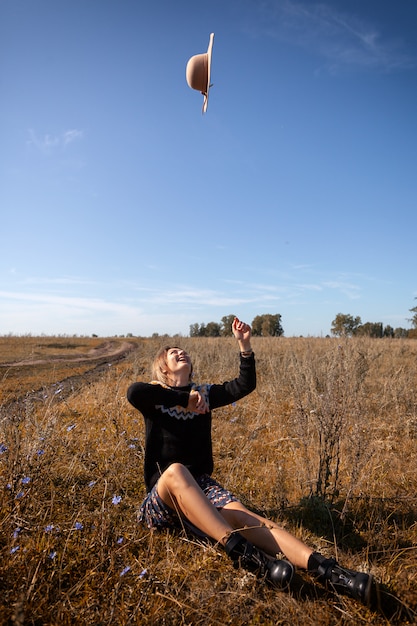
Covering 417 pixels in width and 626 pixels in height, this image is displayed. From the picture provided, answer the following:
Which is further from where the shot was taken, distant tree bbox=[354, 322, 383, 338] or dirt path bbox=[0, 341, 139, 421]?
distant tree bbox=[354, 322, 383, 338]

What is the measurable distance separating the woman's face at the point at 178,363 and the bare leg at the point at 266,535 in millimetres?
825

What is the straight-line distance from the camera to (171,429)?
2518 millimetres

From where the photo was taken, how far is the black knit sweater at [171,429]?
241 centimetres

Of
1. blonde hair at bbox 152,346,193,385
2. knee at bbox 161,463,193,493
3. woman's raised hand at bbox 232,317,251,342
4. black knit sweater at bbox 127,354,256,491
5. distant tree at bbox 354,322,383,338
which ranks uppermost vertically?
distant tree at bbox 354,322,383,338

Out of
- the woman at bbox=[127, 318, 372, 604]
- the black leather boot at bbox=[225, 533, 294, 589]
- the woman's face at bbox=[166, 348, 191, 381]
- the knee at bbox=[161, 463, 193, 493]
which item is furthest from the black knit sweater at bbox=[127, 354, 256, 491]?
the black leather boot at bbox=[225, 533, 294, 589]

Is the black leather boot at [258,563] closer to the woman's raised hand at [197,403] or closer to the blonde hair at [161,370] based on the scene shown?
the woman's raised hand at [197,403]

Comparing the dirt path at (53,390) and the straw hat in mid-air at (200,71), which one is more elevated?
the straw hat in mid-air at (200,71)

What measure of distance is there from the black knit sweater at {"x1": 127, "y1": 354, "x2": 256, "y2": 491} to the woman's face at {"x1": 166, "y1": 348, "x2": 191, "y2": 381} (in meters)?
0.12

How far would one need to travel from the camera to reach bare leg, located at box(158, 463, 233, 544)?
2.09 m

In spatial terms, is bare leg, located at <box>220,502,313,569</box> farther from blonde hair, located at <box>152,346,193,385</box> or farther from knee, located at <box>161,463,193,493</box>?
blonde hair, located at <box>152,346,193,385</box>

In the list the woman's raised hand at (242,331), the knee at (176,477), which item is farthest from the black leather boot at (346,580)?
the woman's raised hand at (242,331)

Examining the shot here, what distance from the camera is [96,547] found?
210 centimetres

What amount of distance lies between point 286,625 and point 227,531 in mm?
460

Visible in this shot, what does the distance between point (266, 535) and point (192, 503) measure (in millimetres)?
415
